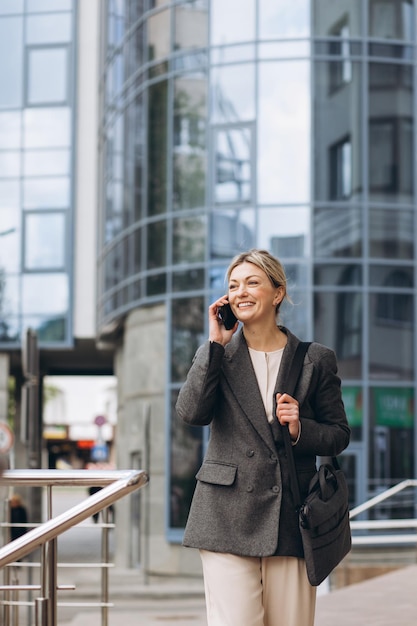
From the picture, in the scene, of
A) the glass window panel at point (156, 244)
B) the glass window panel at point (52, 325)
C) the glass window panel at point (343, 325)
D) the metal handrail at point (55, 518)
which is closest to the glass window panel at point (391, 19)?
the glass window panel at point (343, 325)

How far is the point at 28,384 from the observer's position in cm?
1579

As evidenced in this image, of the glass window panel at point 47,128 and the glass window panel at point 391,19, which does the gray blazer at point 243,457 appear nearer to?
the glass window panel at point 391,19

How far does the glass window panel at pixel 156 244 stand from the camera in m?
23.8

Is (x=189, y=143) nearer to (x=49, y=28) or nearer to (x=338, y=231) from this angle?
(x=338, y=231)

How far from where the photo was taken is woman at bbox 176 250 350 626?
3910mm

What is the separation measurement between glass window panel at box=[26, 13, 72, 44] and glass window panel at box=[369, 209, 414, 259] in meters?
10.6

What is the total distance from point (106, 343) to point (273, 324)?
25453 millimetres

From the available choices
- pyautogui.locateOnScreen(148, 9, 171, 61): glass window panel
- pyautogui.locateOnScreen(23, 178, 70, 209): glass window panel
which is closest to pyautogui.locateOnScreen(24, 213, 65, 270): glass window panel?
pyautogui.locateOnScreen(23, 178, 70, 209): glass window panel

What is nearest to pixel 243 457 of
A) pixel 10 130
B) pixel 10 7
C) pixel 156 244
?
pixel 156 244

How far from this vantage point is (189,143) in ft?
76.8

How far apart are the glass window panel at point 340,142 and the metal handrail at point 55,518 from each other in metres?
17.9

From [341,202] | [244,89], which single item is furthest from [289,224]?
[244,89]

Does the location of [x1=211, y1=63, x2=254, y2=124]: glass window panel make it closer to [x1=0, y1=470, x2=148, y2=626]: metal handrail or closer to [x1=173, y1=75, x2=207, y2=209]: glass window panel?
[x1=173, y1=75, x2=207, y2=209]: glass window panel

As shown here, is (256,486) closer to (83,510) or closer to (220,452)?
(220,452)
